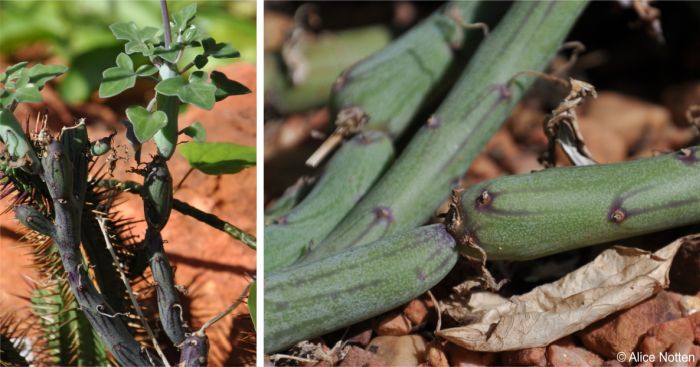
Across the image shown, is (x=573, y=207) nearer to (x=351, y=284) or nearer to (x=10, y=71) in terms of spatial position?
(x=351, y=284)

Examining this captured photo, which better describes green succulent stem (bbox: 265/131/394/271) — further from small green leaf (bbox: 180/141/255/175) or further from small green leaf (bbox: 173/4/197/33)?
small green leaf (bbox: 173/4/197/33)

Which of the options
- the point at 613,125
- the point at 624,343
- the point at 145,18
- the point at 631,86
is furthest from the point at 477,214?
the point at 145,18

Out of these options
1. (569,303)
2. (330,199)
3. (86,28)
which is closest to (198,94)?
(330,199)

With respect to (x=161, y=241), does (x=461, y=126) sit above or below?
below

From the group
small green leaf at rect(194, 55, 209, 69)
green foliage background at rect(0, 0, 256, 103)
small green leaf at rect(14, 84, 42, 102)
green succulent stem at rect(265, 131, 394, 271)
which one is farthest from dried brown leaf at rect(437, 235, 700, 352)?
green foliage background at rect(0, 0, 256, 103)

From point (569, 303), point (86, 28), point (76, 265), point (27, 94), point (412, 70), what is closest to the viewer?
point (27, 94)

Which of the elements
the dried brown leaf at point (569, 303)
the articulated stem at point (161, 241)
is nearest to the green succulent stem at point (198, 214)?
the articulated stem at point (161, 241)
